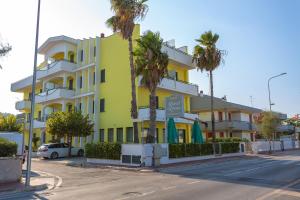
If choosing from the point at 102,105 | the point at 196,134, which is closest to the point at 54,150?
the point at 102,105

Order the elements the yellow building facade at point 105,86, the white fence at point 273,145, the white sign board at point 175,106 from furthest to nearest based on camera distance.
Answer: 1. the white fence at point 273,145
2. the yellow building facade at point 105,86
3. the white sign board at point 175,106

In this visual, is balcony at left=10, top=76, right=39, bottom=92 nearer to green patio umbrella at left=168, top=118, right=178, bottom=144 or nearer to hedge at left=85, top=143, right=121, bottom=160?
hedge at left=85, top=143, right=121, bottom=160

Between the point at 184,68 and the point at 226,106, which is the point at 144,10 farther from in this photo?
the point at 226,106

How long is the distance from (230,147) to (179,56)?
11.6m

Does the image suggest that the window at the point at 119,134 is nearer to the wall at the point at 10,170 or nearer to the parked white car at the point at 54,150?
the parked white car at the point at 54,150

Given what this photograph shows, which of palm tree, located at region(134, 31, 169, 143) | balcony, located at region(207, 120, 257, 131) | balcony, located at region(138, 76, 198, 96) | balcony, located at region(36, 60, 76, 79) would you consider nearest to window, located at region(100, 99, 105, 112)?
balcony, located at region(36, 60, 76, 79)

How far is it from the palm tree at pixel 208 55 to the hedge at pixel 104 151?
12639 mm

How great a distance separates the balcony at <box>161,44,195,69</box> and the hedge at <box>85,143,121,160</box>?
42.0 ft

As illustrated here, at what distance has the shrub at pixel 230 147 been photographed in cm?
3411

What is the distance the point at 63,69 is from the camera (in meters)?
40.0

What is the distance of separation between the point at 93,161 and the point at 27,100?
2628 centimetres

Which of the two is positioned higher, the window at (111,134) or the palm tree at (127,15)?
the palm tree at (127,15)

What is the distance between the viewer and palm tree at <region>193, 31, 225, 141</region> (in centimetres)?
3444

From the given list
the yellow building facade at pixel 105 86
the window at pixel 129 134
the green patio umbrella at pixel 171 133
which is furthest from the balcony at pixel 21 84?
the green patio umbrella at pixel 171 133
